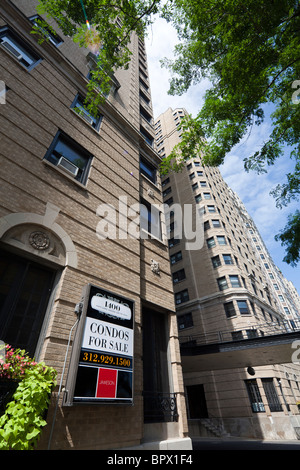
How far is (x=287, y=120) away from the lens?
9.54m

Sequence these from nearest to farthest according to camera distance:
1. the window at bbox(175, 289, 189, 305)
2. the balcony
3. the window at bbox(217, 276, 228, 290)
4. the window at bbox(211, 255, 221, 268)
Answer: the balcony, the window at bbox(217, 276, 228, 290), the window at bbox(211, 255, 221, 268), the window at bbox(175, 289, 189, 305)

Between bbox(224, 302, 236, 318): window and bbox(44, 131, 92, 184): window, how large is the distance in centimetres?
2413

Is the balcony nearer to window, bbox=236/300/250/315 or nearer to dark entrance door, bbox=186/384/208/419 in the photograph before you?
dark entrance door, bbox=186/384/208/419

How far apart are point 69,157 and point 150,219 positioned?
4751mm

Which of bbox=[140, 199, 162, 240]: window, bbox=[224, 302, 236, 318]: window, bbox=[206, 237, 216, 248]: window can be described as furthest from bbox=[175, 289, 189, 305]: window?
bbox=[140, 199, 162, 240]: window

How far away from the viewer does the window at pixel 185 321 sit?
1135 inches

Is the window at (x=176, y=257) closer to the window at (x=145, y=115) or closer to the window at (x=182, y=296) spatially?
the window at (x=182, y=296)

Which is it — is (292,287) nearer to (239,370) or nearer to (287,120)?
(239,370)

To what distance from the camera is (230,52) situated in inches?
336

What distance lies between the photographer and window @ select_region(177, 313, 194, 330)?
28.8 meters

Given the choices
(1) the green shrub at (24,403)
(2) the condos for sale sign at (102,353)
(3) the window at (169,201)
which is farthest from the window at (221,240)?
(1) the green shrub at (24,403)

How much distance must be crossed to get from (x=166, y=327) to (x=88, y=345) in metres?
4.45

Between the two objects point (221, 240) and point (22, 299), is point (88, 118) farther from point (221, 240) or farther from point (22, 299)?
point (221, 240)

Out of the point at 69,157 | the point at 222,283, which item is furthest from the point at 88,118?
the point at 222,283
